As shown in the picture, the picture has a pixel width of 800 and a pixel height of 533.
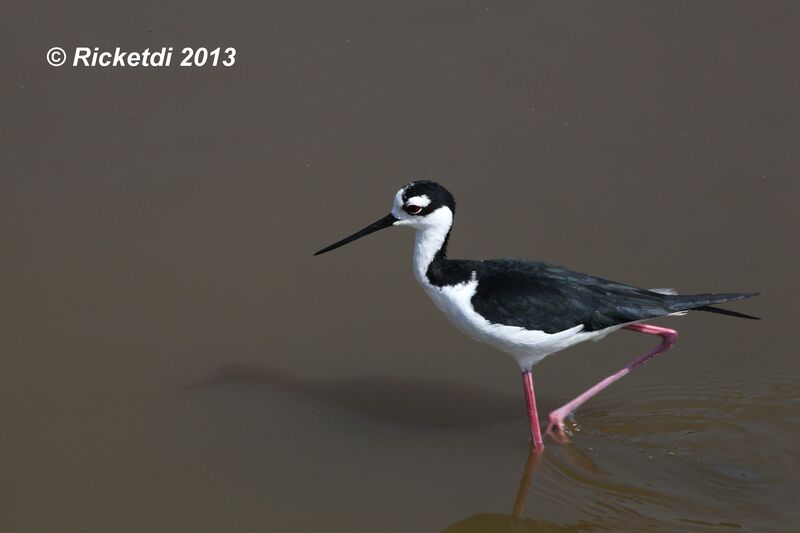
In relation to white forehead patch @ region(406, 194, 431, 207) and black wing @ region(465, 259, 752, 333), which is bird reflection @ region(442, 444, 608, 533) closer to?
black wing @ region(465, 259, 752, 333)

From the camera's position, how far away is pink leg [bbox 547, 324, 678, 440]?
585 cm

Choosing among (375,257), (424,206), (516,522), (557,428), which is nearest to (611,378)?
Answer: (557,428)

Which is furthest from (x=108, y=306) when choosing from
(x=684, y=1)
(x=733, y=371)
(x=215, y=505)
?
(x=684, y=1)

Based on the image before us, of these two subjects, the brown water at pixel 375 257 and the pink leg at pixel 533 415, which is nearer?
the brown water at pixel 375 257

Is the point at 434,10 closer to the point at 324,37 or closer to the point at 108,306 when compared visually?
the point at 324,37

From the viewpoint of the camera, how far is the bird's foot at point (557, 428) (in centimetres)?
584

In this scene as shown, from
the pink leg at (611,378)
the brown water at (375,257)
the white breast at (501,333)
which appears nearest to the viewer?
the brown water at (375,257)

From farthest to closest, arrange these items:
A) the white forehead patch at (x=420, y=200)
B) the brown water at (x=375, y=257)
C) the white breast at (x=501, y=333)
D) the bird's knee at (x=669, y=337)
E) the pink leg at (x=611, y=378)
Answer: the bird's knee at (x=669, y=337) < the pink leg at (x=611, y=378) < the white forehead patch at (x=420, y=200) < the white breast at (x=501, y=333) < the brown water at (x=375, y=257)

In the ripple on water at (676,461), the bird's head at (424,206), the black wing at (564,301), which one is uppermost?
the bird's head at (424,206)

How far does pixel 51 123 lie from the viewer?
26.7 feet

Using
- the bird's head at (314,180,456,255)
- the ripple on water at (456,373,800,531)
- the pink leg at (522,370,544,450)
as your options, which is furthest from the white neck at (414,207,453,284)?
the ripple on water at (456,373,800,531)

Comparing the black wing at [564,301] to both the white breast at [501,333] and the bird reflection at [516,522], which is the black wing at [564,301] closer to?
the white breast at [501,333]

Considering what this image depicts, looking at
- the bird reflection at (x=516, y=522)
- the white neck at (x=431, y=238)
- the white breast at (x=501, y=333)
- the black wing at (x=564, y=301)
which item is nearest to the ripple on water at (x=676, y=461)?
the bird reflection at (x=516, y=522)

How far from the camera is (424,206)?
→ 18.9ft
